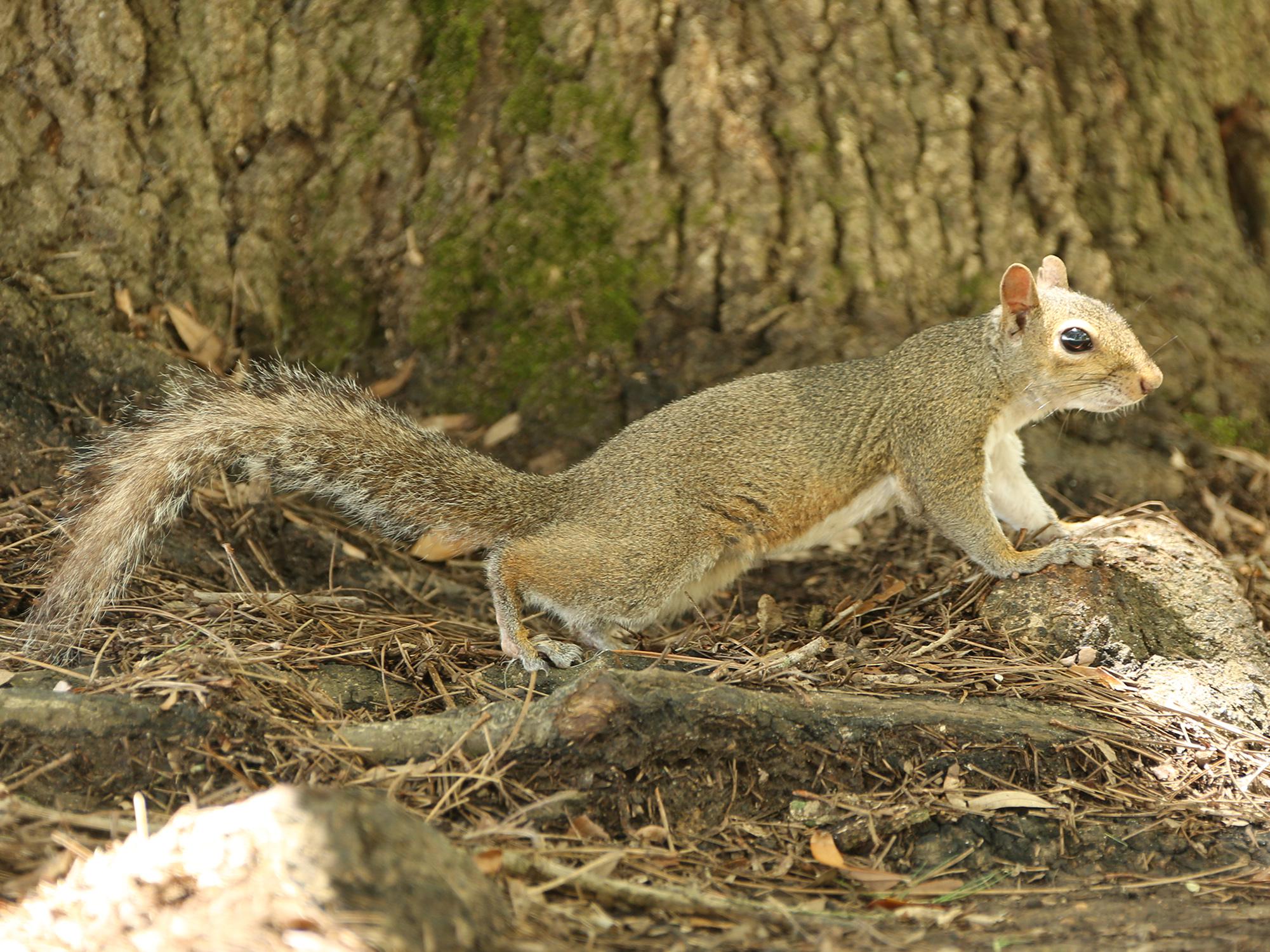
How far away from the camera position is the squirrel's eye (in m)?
3.66

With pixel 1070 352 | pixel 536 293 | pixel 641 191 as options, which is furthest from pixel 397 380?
pixel 1070 352

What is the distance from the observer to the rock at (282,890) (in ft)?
6.16

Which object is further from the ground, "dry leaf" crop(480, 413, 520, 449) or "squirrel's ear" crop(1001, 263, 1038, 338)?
"squirrel's ear" crop(1001, 263, 1038, 338)

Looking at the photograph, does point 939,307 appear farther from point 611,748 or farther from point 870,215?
point 611,748

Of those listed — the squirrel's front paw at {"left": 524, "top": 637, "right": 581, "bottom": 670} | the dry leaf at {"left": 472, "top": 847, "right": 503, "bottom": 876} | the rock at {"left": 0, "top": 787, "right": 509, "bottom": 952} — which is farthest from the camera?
the squirrel's front paw at {"left": 524, "top": 637, "right": 581, "bottom": 670}

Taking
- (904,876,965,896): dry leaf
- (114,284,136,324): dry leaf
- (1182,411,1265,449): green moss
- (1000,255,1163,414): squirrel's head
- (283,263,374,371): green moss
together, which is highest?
(114,284,136,324): dry leaf

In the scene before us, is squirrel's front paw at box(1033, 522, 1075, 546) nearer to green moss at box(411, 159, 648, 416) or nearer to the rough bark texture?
the rough bark texture

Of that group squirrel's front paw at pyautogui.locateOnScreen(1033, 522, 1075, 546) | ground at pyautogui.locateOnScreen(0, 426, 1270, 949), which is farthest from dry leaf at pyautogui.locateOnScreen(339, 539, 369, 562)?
squirrel's front paw at pyautogui.locateOnScreen(1033, 522, 1075, 546)

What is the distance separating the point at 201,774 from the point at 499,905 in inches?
33.1

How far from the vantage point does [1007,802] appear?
2.70 meters

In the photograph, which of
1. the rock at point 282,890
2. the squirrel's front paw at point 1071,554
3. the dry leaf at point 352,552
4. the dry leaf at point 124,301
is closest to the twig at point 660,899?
the rock at point 282,890

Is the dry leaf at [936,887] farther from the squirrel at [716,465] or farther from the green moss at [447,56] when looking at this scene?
the green moss at [447,56]

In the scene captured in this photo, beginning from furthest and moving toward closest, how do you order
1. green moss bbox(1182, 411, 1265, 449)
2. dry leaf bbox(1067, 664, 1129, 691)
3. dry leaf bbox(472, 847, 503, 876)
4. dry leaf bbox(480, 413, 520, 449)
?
green moss bbox(1182, 411, 1265, 449), dry leaf bbox(480, 413, 520, 449), dry leaf bbox(1067, 664, 1129, 691), dry leaf bbox(472, 847, 503, 876)

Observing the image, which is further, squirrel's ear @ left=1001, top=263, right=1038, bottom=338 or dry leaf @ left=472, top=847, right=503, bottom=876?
squirrel's ear @ left=1001, top=263, right=1038, bottom=338
